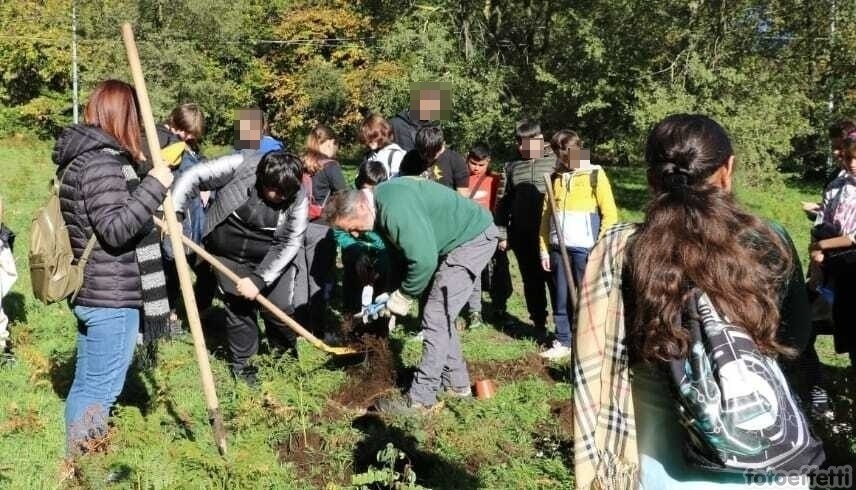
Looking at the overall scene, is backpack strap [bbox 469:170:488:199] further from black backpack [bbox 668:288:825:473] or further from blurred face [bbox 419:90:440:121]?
black backpack [bbox 668:288:825:473]

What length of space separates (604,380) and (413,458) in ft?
7.61

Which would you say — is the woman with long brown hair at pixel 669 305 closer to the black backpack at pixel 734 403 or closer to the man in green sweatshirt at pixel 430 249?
the black backpack at pixel 734 403

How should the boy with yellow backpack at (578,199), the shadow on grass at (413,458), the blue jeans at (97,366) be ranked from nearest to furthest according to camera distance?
1. the blue jeans at (97,366)
2. the shadow on grass at (413,458)
3. the boy with yellow backpack at (578,199)

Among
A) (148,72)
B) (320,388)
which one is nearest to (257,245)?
(320,388)

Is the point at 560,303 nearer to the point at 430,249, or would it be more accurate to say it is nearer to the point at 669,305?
the point at 430,249

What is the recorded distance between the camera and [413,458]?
4145mm

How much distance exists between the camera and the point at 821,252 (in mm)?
4719

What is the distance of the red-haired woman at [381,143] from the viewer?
6348 millimetres

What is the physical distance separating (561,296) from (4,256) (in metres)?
4.27

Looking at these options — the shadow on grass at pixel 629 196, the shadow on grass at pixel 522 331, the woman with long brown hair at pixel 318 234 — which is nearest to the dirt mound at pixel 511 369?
the shadow on grass at pixel 522 331

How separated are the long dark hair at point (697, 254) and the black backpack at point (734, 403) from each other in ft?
0.11

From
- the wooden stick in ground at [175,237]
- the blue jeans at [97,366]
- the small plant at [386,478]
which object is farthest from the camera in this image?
the blue jeans at [97,366]

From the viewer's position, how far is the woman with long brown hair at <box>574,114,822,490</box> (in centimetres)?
182

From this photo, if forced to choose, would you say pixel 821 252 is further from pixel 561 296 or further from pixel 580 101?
pixel 580 101
